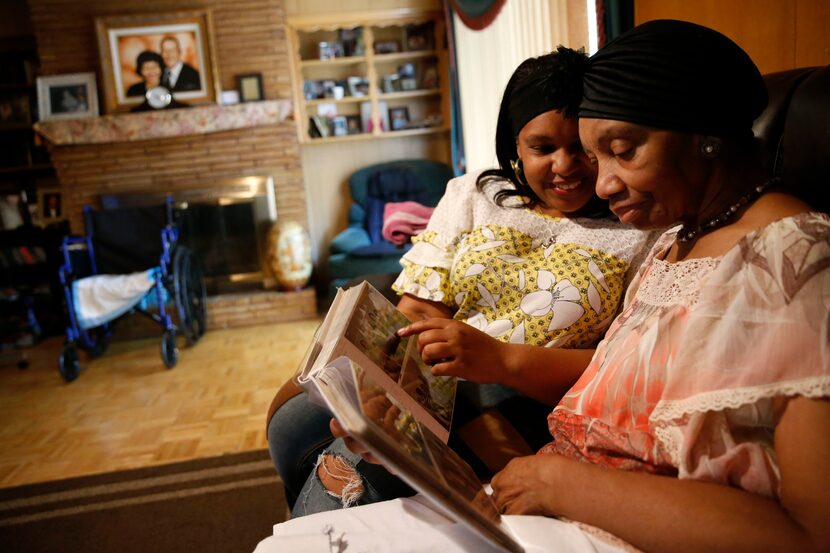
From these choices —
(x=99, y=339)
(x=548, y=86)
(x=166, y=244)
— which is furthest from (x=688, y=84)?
(x=99, y=339)

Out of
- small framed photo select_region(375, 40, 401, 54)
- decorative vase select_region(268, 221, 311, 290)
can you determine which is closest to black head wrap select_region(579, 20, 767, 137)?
decorative vase select_region(268, 221, 311, 290)

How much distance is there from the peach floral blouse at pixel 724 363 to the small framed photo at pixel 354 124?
15.0ft

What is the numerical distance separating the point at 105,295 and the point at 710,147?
3423 millimetres

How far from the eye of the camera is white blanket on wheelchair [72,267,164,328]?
10.9 feet

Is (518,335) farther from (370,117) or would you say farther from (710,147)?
(370,117)

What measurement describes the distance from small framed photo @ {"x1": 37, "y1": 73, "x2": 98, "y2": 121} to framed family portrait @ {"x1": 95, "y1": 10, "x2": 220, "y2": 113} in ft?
0.40

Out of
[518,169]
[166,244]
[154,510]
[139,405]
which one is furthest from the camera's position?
[166,244]

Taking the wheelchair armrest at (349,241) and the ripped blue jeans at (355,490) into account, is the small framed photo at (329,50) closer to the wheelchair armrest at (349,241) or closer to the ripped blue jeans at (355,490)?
the wheelchair armrest at (349,241)

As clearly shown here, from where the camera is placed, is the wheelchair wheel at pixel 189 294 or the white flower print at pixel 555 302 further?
the wheelchair wheel at pixel 189 294

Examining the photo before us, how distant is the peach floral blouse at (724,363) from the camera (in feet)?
1.65

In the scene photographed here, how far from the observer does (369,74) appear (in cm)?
489

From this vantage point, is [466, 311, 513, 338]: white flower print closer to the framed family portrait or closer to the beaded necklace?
the beaded necklace

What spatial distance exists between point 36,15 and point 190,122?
4.44 feet

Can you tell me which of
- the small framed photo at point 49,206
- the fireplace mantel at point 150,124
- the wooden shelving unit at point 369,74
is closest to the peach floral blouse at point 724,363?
the fireplace mantel at point 150,124
